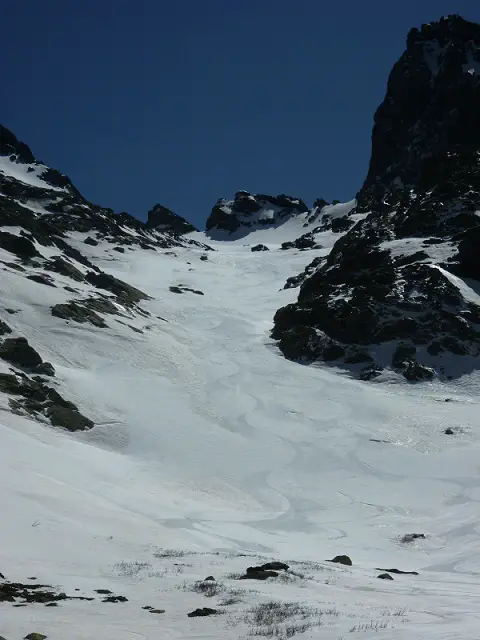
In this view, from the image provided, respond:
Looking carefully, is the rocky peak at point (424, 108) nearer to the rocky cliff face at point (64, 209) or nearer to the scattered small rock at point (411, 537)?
the rocky cliff face at point (64, 209)

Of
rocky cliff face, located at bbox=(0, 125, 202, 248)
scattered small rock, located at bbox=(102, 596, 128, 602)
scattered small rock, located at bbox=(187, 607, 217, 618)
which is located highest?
rocky cliff face, located at bbox=(0, 125, 202, 248)

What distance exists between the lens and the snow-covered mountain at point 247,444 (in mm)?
14422

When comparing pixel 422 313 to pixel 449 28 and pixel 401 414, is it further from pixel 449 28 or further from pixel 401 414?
pixel 449 28

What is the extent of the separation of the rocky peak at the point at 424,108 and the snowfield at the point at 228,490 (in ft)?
290

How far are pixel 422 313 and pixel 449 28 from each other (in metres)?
142

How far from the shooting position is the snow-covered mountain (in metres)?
14.4

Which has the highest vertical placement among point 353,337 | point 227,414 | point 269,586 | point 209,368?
point 353,337

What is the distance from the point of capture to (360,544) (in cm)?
2797

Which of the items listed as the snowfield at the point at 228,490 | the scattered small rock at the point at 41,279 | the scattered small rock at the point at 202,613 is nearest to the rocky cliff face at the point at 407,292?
the snowfield at the point at 228,490

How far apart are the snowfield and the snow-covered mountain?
0.14 metres

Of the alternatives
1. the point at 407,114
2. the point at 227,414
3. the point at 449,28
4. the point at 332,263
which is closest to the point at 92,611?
the point at 227,414

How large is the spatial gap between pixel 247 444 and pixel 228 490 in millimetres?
7209

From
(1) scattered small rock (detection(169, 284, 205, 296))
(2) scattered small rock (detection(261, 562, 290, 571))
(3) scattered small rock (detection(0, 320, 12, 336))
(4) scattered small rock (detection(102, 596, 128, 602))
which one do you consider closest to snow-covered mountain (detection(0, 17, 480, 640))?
(2) scattered small rock (detection(261, 562, 290, 571))

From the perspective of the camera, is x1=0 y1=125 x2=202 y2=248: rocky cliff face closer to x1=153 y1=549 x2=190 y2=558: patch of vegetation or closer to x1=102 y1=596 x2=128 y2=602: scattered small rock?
x1=153 y1=549 x2=190 y2=558: patch of vegetation
